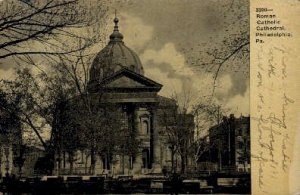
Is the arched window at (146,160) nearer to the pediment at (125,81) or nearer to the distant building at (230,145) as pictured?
the distant building at (230,145)

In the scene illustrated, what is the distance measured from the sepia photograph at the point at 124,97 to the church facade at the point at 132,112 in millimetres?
12

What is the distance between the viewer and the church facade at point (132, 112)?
26.8ft

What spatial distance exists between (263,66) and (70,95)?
6.00 feet

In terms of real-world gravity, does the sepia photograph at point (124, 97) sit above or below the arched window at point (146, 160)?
above

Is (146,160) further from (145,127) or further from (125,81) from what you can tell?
(125,81)

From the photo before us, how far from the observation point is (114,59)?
8.22 metres

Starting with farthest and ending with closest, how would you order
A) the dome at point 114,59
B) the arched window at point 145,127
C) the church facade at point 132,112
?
the arched window at point 145,127, the church facade at point 132,112, the dome at point 114,59

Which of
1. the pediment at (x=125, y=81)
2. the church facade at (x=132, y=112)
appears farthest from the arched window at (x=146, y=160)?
the pediment at (x=125, y=81)

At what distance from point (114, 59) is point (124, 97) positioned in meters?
0.37

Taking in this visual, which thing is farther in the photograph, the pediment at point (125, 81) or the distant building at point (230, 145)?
the pediment at point (125, 81)

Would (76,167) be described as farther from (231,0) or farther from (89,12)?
(231,0)

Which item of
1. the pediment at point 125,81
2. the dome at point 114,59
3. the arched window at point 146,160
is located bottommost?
the arched window at point 146,160

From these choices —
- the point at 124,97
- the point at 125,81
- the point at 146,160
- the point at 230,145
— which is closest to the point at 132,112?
the point at 124,97

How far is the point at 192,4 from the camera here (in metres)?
8.00
